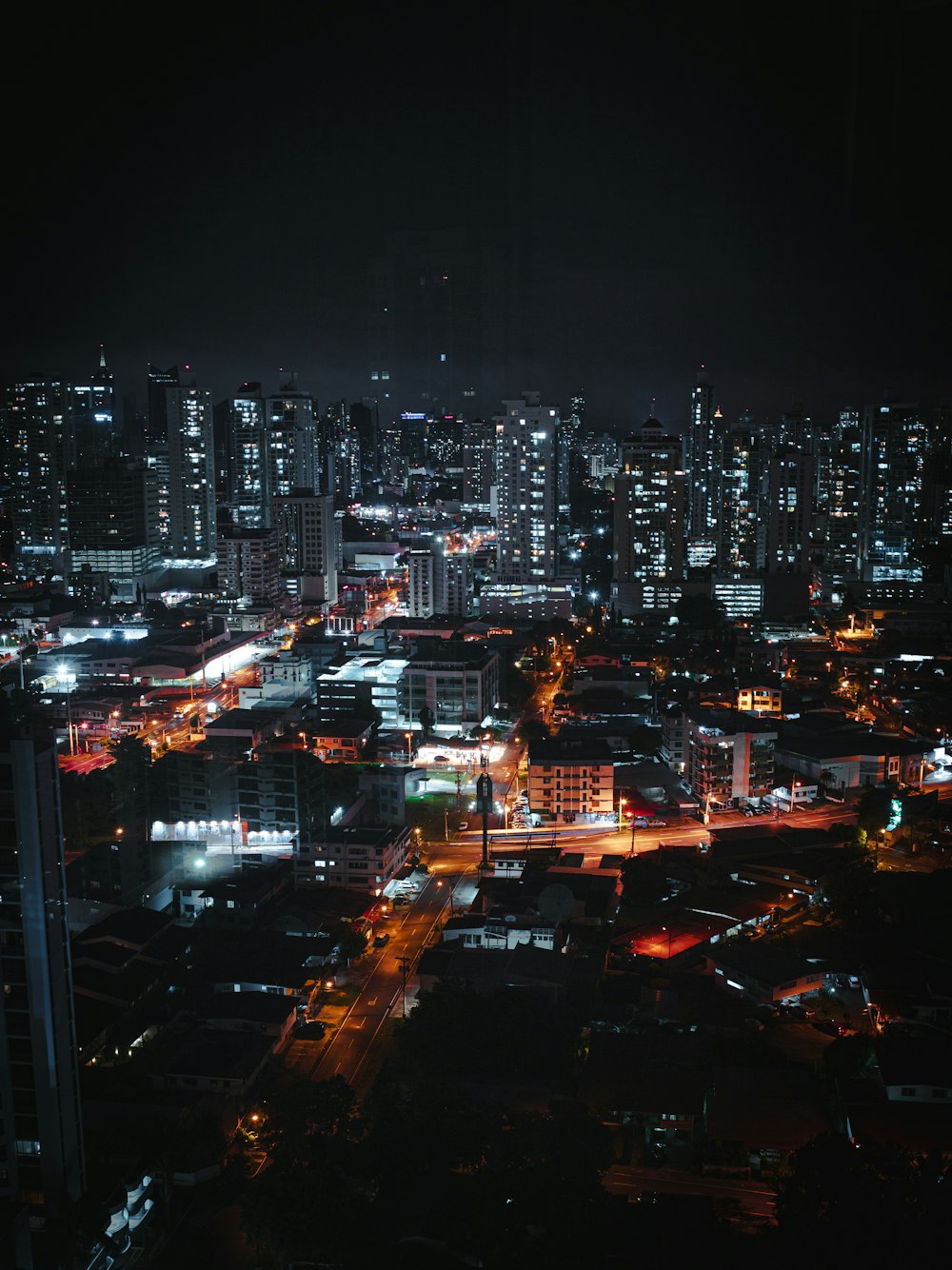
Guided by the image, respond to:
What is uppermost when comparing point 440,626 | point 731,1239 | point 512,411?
point 512,411

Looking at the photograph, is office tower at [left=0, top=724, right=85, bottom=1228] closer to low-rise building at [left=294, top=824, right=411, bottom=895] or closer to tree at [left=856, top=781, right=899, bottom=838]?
low-rise building at [left=294, top=824, right=411, bottom=895]

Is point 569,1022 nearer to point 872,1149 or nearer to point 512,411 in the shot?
point 872,1149

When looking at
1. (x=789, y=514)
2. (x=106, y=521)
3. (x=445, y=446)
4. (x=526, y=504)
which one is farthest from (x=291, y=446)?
(x=789, y=514)

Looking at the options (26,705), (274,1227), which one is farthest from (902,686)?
(274,1227)

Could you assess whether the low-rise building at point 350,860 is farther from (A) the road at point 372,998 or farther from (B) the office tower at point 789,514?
(B) the office tower at point 789,514

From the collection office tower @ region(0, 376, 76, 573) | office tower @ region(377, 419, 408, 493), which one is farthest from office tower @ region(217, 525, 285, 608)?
office tower @ region(377, 419, 408, 493)
